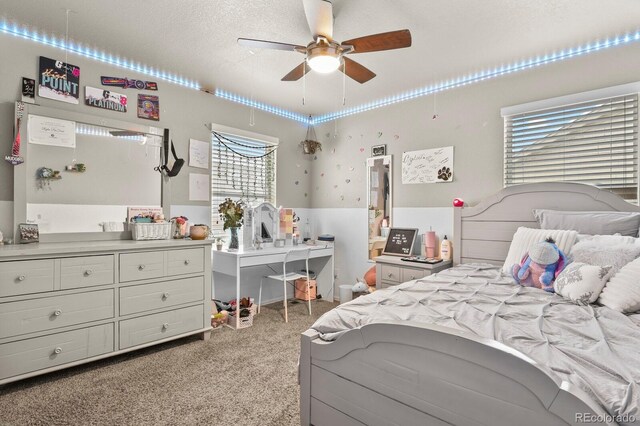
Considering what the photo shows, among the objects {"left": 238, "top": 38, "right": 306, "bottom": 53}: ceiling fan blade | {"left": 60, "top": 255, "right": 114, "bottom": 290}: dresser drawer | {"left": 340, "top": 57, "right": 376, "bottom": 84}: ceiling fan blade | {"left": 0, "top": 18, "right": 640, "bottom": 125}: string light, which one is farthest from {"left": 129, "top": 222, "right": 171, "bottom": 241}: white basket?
{"left": 340, "top": 57, "right": 376, "bottom": 84}: ceiling fan blade

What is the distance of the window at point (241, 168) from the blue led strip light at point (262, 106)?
0.34 metres

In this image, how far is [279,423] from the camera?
5.72 feet

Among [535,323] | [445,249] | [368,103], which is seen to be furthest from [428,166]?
[535,323]

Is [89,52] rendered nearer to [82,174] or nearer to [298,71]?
[82,174]

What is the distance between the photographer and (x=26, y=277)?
204 cm

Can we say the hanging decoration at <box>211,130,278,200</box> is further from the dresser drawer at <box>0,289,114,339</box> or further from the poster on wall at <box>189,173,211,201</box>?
→ the dresser drawer at <box>0,289,114,339</box>

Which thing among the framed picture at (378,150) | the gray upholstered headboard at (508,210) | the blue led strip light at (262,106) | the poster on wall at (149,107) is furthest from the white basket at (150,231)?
the gray upholstered headboard at (508,210)

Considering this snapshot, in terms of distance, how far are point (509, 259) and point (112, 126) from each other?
339cm

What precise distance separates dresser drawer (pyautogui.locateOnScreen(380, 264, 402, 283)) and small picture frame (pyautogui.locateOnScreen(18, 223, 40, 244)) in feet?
9.42

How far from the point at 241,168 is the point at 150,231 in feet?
4.39

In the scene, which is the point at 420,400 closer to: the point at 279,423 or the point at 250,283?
the point at 279,423

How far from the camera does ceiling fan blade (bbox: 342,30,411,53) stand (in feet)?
6.11

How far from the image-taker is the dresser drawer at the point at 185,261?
269 cm

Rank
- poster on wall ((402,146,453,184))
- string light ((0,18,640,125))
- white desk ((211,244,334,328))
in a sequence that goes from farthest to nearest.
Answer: poster on wall ((402,146,453,184)) < white desk ((211,244,334,328)) < string light ((0,18,640,125))
